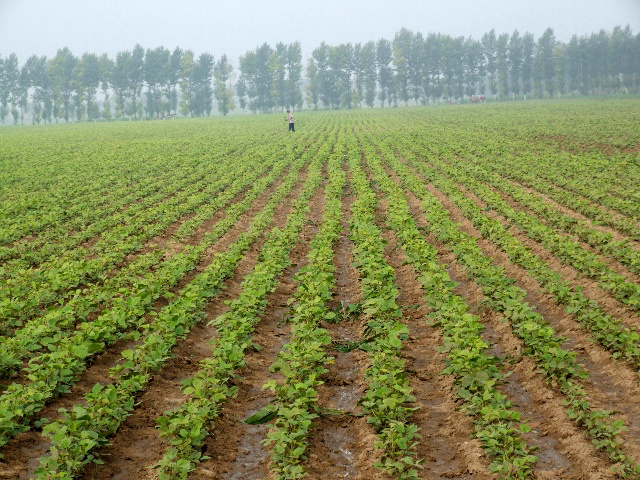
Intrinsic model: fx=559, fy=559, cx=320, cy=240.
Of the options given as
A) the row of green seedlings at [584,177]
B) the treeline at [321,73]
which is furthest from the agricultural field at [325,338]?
the treeline at [321,73]

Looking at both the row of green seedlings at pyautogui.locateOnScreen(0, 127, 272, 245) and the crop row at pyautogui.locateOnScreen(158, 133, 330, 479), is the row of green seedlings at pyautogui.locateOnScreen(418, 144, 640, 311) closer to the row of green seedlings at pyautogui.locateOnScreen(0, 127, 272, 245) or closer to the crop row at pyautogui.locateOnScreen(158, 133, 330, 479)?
the crop row at pyautogui.locateOnScreen(158, 133, 330, 479)

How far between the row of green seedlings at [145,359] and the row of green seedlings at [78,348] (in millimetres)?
375

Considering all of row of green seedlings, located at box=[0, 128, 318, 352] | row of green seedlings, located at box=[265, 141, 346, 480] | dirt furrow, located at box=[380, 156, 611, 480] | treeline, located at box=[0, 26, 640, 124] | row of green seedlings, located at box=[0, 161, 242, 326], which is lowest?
dirt furrow, located at box=[380, 156, 611, 480]

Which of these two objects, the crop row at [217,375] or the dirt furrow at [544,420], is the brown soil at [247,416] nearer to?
the crop row at [217,375]

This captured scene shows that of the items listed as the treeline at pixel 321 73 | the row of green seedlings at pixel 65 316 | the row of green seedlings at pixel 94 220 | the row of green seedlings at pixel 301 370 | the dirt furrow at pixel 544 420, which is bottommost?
the dirt furrow at pixel 544 420

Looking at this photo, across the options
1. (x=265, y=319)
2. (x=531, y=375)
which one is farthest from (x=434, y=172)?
(x=531, y=375)

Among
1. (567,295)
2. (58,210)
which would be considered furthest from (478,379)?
(58,210)

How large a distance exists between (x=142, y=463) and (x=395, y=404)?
2.65 metres

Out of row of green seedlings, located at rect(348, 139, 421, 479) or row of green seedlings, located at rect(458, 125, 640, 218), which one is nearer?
row of green seedlings, located at rect(348, 139, 421, 479)

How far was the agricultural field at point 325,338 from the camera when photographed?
5500 millimetres

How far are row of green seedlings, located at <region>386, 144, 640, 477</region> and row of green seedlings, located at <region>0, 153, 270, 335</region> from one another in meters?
6.78

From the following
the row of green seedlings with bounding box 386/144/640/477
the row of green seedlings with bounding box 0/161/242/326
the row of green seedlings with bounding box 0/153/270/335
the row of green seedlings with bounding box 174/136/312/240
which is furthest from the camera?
the row of green seedlings with bounding box 174/136/312/240

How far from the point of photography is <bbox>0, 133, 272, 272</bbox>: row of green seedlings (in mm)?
12445

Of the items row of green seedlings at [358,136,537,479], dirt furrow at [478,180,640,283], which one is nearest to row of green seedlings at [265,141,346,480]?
row of green seedlings at [358,136,537,479]
